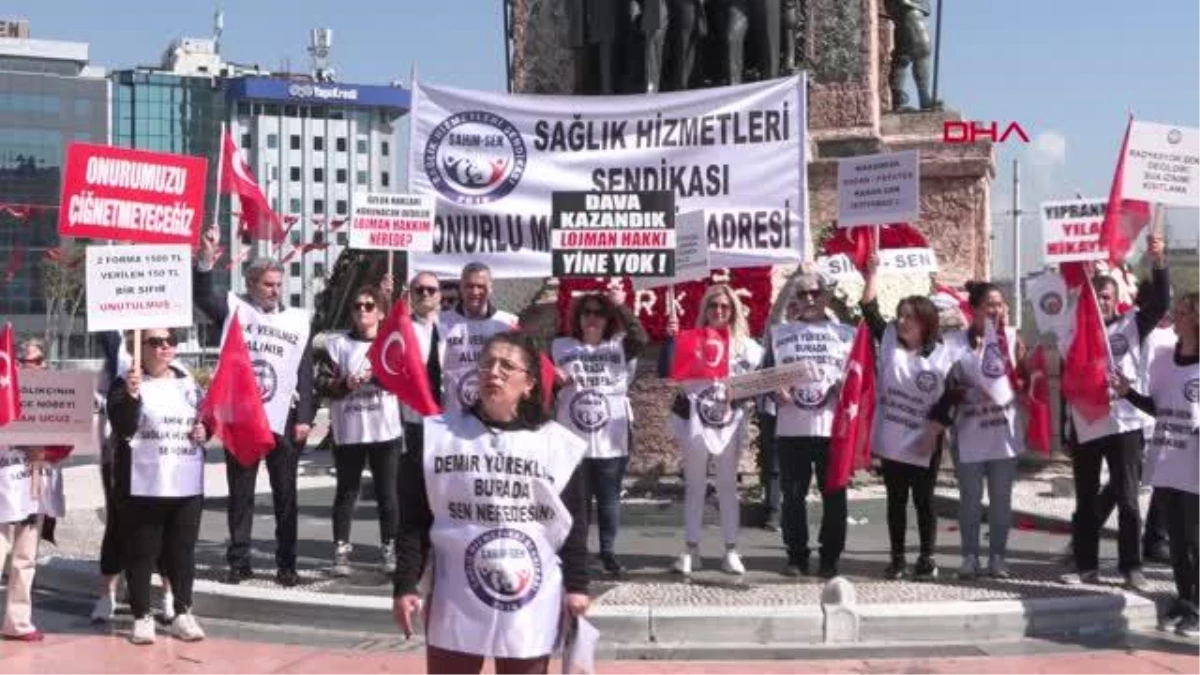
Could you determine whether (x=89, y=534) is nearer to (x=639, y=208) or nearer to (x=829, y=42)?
(x=639, y=208)

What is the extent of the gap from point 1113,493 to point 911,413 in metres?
1.26

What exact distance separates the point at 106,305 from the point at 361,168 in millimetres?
126201

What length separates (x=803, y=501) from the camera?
882 centimetres

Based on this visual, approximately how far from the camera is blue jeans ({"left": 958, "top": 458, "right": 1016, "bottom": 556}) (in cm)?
874

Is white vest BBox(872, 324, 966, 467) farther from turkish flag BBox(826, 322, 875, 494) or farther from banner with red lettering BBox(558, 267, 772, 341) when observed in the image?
banner with red lettering BBox(558, 267, 772, 341)

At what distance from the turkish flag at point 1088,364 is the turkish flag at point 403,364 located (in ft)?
11.5

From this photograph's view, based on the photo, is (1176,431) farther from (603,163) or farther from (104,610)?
(104,610)

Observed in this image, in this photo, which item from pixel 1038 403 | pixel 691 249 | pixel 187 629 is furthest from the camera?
pixel 691 249

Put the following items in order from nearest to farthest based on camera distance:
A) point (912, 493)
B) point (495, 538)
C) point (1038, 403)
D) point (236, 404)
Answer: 1. point (495, 538)
2. point (236, 404)
3. point (912, 493)
4. point (1038, 403)

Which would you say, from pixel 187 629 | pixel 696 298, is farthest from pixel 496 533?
pixel 696 298

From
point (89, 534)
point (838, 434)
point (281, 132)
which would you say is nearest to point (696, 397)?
point (838, 434)

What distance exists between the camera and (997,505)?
28.8 ft

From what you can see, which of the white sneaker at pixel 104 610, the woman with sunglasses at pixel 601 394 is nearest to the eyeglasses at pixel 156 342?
the white sneaker at pixel 104 610

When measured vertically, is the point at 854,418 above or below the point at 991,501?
above
